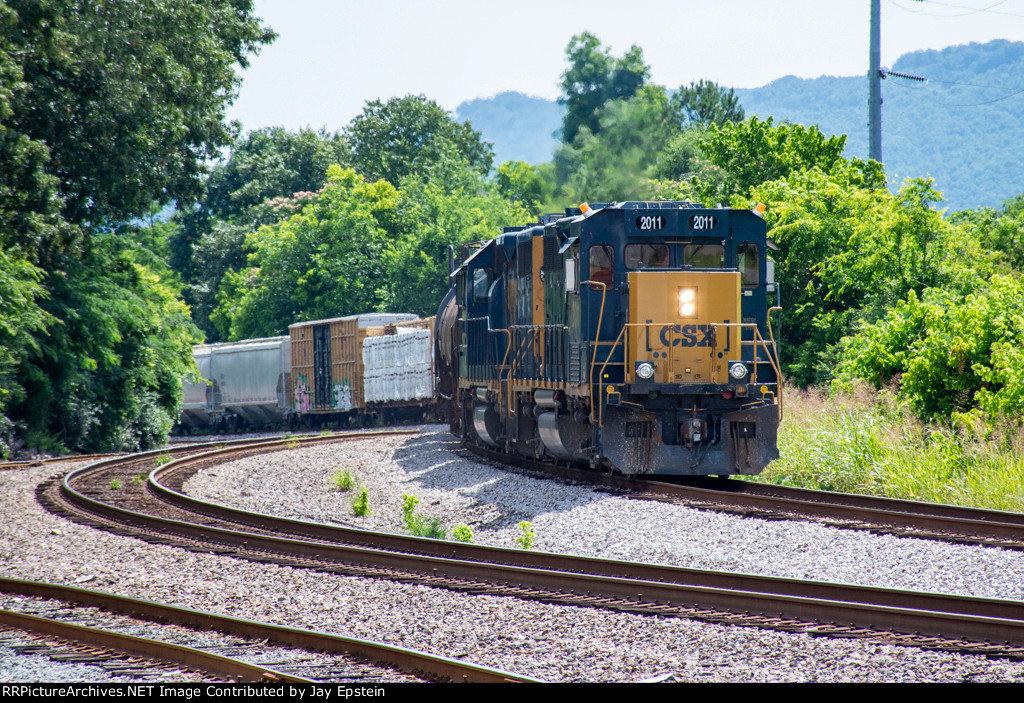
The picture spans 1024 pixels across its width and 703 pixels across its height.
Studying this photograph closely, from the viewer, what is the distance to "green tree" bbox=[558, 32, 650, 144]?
268 feet

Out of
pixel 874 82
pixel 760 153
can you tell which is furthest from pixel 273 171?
pixel 874 82

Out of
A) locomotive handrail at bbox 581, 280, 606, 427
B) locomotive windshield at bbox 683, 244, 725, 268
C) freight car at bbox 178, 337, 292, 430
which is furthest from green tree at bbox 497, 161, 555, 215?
locomotive handrail at bbox 581, 280, 606, 427

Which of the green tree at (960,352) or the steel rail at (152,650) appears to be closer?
the steel rail at (152,650)

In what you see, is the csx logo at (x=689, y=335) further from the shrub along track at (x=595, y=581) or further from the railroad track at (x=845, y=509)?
the shrub along track at (x=595, y=581)

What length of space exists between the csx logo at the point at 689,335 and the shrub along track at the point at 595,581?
16.9 feet

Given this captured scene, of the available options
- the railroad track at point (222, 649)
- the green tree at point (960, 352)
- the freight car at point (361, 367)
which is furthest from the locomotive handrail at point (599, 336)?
the freight car at point (361, 367)

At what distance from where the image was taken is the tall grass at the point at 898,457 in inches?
485

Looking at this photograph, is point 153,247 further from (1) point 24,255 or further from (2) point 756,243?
(2) point 756,243

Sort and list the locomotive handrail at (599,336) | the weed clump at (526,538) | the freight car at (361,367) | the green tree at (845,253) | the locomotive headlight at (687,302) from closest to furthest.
Answer: the weed clump at (526,538), the locomotive handrail at (599,336), the locomotive headlight at (687,302), the green tree at (845,253), the freight car at (361,367)

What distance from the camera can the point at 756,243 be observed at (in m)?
14.7

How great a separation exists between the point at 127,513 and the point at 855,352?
11550 millimetres

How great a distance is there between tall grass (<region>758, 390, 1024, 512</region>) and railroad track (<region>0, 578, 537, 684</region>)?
811 centimetres

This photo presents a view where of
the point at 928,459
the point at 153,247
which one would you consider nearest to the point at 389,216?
the point at 153,247

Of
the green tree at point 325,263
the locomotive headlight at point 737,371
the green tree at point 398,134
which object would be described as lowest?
the locomotive headlight at point 737,371
